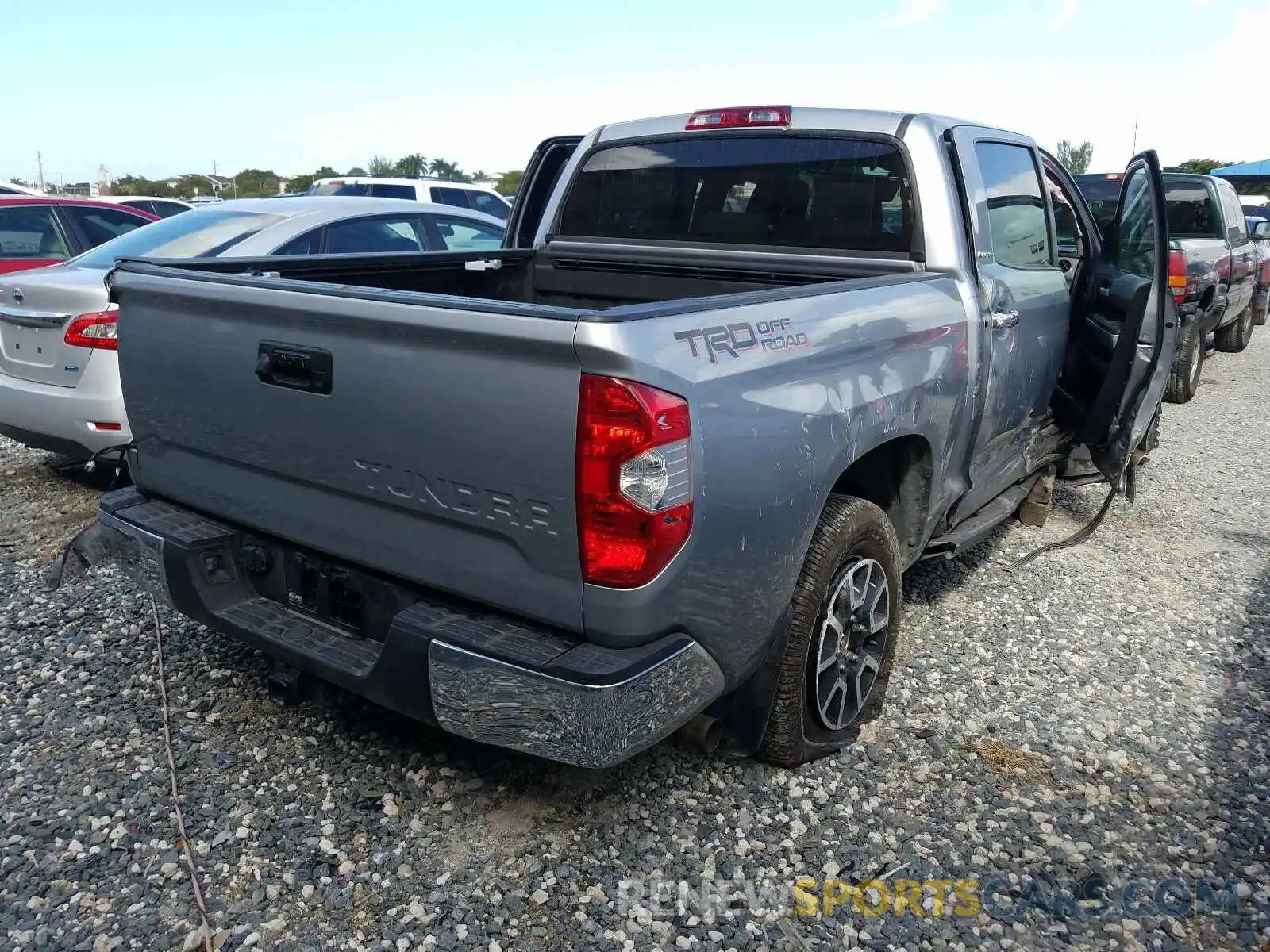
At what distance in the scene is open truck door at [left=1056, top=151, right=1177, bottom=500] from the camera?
4457mm

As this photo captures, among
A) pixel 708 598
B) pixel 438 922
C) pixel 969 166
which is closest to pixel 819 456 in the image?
pixel 708 598

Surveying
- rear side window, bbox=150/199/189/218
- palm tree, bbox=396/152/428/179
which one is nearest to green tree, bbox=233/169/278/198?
palm tree, bbox=396/152/428/179

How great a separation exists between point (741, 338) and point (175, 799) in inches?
81.7

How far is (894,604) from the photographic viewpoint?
3381mm

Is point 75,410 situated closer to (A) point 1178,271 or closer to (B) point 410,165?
(A) point 1178,271

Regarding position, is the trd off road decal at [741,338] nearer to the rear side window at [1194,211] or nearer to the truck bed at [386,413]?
the truck bed at [386,413]

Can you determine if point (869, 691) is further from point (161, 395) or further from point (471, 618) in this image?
point (161, 395)

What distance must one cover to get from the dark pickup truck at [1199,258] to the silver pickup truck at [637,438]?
519cm

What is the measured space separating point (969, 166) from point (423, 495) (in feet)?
8.40

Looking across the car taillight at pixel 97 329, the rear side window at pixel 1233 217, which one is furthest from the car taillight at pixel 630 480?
the rear side window at pixel 1233 217

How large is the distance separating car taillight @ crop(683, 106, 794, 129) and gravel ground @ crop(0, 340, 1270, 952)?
2164mm

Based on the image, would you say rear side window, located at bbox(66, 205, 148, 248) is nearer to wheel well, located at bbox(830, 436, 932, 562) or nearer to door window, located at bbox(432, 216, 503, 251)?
door window, located at bbox(432, 216, 503, 251)

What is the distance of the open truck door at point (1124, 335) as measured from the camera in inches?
175

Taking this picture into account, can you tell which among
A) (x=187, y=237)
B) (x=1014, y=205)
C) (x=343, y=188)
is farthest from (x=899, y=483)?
(x=343, y=188)
